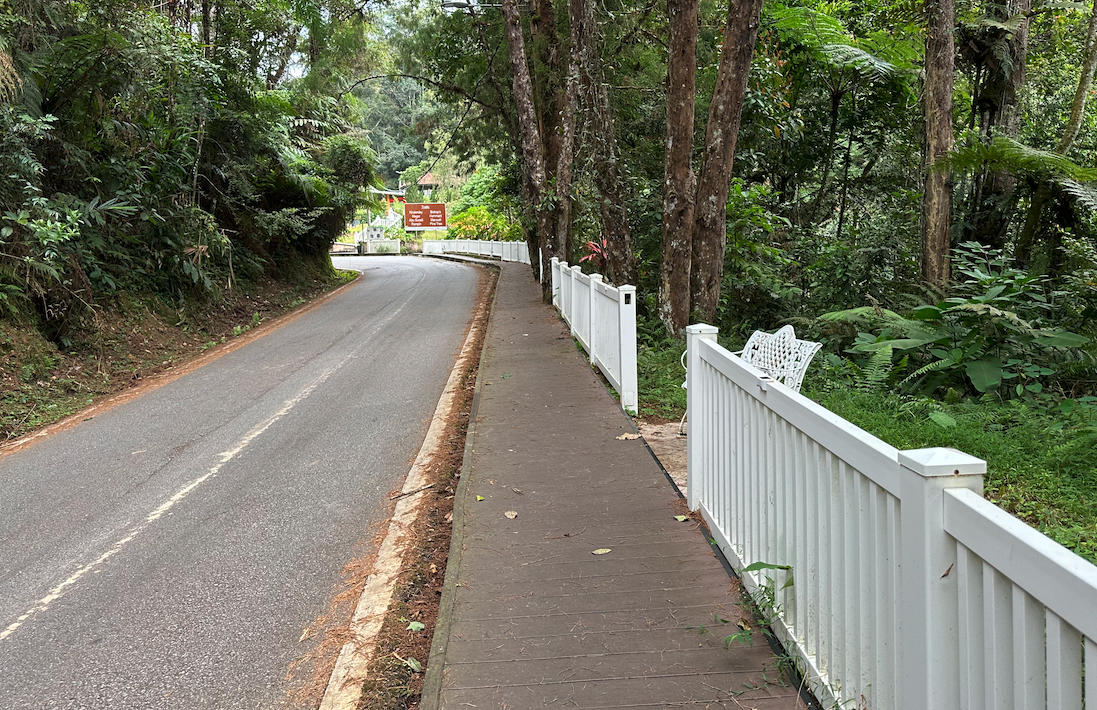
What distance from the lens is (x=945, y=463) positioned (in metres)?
1.98

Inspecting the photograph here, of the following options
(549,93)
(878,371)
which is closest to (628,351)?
(878,371)

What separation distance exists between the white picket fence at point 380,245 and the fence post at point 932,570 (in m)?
62.8

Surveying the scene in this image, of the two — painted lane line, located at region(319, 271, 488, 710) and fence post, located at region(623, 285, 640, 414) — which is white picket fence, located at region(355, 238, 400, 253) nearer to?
fence post, located at region(623, 285, 640, 414)

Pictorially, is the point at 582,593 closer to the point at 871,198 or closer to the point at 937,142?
the point at 937,142

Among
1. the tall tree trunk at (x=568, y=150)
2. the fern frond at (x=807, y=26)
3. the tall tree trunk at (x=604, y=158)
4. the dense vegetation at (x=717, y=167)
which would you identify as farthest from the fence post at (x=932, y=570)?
the fern frond at (x=807, y=26)

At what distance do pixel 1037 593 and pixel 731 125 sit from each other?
9.08 meters

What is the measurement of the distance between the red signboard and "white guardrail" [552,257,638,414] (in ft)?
142

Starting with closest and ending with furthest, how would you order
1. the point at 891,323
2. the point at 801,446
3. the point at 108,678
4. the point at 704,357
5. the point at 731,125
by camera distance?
the point at 801,446 < the point at 108,678 < the point at 704,357 < the point at 891,323 < the point at 731,125

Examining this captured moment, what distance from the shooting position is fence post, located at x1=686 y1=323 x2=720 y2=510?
191 inches

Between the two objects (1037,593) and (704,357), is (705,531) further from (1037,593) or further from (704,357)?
(1037,593)

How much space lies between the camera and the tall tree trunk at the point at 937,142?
10945mm

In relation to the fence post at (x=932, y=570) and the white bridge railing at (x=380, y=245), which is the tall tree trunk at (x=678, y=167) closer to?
the fence post at (x=932, y=570)

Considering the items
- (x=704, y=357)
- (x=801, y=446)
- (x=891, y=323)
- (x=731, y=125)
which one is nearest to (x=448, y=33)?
(x=731, y=125)

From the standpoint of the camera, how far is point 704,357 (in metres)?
4.75
